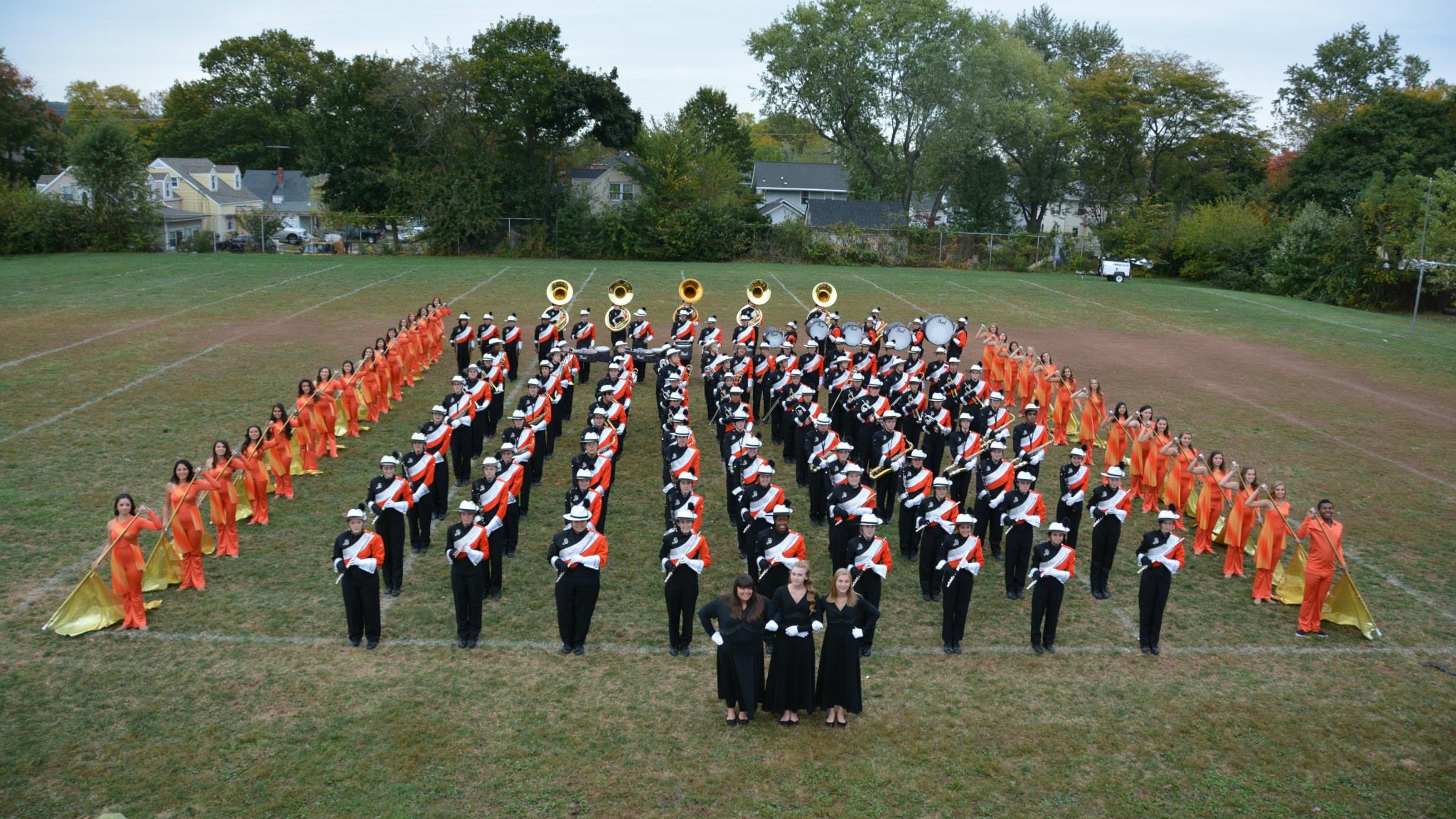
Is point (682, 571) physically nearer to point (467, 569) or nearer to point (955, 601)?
point (467, 569)

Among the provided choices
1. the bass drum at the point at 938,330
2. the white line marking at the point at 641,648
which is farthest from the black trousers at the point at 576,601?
the bass drum at the point at 938,330

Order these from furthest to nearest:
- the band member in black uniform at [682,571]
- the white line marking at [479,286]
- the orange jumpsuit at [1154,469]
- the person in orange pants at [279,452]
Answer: the white line marking at [479,286]
the orange jumpsuit at [1154,469]
the person in orange pants at [279,452]
the band member in black uniform at [682,571]

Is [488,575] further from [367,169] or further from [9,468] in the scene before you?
[367,169]

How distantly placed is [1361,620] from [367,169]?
4616 cm

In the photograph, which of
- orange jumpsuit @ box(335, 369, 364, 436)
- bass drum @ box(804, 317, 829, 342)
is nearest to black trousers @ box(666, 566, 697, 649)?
orange jumpsuit @ box(335, 369, 364, 436)

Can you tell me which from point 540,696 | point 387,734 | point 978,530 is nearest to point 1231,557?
point 978,530

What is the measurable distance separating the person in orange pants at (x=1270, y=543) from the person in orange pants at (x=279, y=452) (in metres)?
11.3

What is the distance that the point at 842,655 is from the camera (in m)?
7.90

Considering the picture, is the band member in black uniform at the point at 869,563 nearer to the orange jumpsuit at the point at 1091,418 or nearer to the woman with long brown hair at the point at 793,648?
the woman with long brown hair at the point at 793,648

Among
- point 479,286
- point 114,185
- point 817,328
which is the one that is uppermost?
point 114,185

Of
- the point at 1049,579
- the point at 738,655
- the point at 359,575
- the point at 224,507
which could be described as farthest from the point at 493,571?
the point at 1049,579

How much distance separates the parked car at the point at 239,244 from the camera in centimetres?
4728

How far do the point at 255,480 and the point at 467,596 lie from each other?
168 inches

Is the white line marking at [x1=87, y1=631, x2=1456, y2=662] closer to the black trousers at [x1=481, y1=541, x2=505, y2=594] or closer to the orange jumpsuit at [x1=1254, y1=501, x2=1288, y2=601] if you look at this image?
the black trousers at [x1=481, y1=541, x2=505, y2=594]
